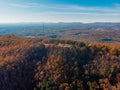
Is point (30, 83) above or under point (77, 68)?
under

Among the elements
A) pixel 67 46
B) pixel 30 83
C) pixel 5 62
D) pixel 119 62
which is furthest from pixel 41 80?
pixel 119 62

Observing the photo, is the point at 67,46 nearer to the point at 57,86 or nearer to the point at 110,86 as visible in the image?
the point at 57,86

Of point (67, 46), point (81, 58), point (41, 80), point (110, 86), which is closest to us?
point (110, 86)

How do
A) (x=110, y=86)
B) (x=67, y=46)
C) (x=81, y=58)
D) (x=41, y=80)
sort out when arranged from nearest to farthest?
(x=110, y=86)
(x=41, y=80)
(x=81, y=58)
(x=67, y=46)

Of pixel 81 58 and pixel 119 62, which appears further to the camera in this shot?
pixel 81 58

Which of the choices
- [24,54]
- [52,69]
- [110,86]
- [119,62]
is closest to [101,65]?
[119,62]

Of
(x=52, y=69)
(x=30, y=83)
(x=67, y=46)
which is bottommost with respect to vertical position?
(x=30, y=83)
